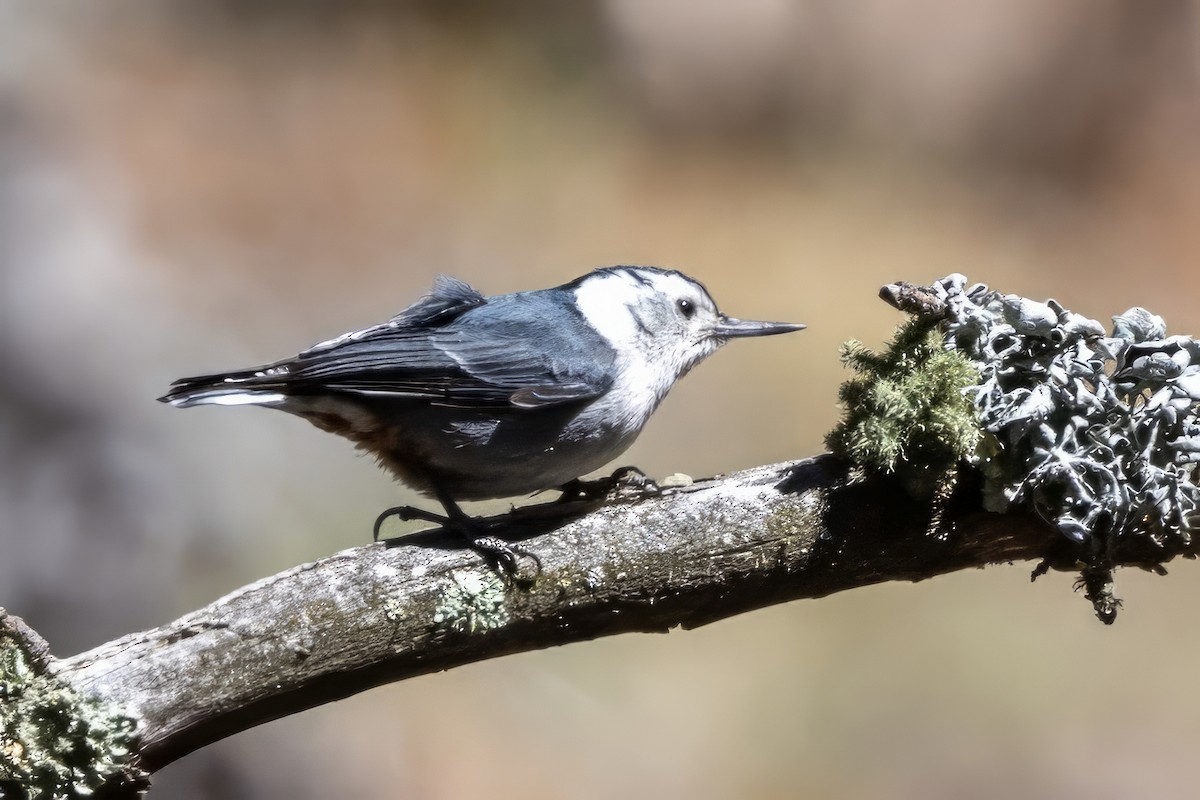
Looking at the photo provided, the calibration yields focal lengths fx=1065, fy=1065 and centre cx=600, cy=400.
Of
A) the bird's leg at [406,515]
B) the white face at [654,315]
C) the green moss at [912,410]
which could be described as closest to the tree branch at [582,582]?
the green moss at [912,410]

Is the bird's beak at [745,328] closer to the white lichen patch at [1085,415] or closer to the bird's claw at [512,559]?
the white lichen patch at [1085,415]

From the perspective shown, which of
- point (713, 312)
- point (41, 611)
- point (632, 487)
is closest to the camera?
point (632, 487)

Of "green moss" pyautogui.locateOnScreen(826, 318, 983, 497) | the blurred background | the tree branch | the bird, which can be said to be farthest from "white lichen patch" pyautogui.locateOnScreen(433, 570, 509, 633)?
the blurred background

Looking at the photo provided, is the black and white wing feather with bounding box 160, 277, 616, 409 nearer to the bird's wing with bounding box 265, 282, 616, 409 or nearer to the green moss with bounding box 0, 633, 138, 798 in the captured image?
the bird's wing with bounding box 265, 282, 616, 409

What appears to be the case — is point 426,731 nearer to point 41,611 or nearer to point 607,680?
point 607,680

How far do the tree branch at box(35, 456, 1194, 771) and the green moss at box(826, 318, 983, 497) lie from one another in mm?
104

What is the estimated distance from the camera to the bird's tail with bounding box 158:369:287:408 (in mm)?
2705

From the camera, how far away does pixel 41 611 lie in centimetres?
397

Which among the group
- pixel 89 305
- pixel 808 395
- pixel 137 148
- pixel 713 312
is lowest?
pixel 713 312

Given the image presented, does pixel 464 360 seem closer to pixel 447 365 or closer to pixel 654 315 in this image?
pixel 447 365

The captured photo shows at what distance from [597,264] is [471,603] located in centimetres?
337

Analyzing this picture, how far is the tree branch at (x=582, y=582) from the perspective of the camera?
211cm

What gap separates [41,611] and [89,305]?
4.26ft

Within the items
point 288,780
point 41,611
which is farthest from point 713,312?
point 41,611
